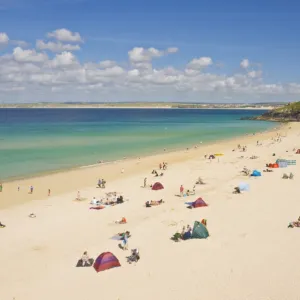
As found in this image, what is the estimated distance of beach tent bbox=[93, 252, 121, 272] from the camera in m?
15.8

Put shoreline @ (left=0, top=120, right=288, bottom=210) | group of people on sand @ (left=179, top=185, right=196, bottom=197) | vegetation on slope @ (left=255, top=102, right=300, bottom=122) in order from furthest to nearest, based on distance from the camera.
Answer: vegetation on slope @ (left=255, top=102, right=300, bottom=122) < shoreline @ (left=0, top=120, right=288, bottom=210) < group of people on sand @ (left=179, top=185, right=196, bottom=197)

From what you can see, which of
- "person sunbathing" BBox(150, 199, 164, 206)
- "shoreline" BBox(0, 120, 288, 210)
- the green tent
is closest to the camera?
the green tent

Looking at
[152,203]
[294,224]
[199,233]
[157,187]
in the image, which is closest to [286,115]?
[157,187]

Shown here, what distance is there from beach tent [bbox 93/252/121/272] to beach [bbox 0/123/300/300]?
269 millimetres

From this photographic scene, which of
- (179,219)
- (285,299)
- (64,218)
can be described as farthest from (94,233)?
(285,299)

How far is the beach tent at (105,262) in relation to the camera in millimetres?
15750

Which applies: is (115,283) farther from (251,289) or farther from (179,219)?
Result: (179,219)

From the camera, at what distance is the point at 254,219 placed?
71.2 feet

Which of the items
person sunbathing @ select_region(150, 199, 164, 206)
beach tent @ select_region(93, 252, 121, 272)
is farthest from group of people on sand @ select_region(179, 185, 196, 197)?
beach tent @ select_region(93, 252, 121, 272)

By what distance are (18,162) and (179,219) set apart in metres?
28.0

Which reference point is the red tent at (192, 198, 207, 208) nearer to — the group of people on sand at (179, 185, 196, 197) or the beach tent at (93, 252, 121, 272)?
the group of people on sand at (179, 185, 196, 197)

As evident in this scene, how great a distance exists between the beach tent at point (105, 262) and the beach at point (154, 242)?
269 millimetres

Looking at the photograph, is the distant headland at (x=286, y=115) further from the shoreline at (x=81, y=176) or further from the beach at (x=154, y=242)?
the beach at (x=154, y=242)

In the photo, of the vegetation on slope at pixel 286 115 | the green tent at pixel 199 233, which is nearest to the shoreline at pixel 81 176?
the green tent at pixel 199 233
